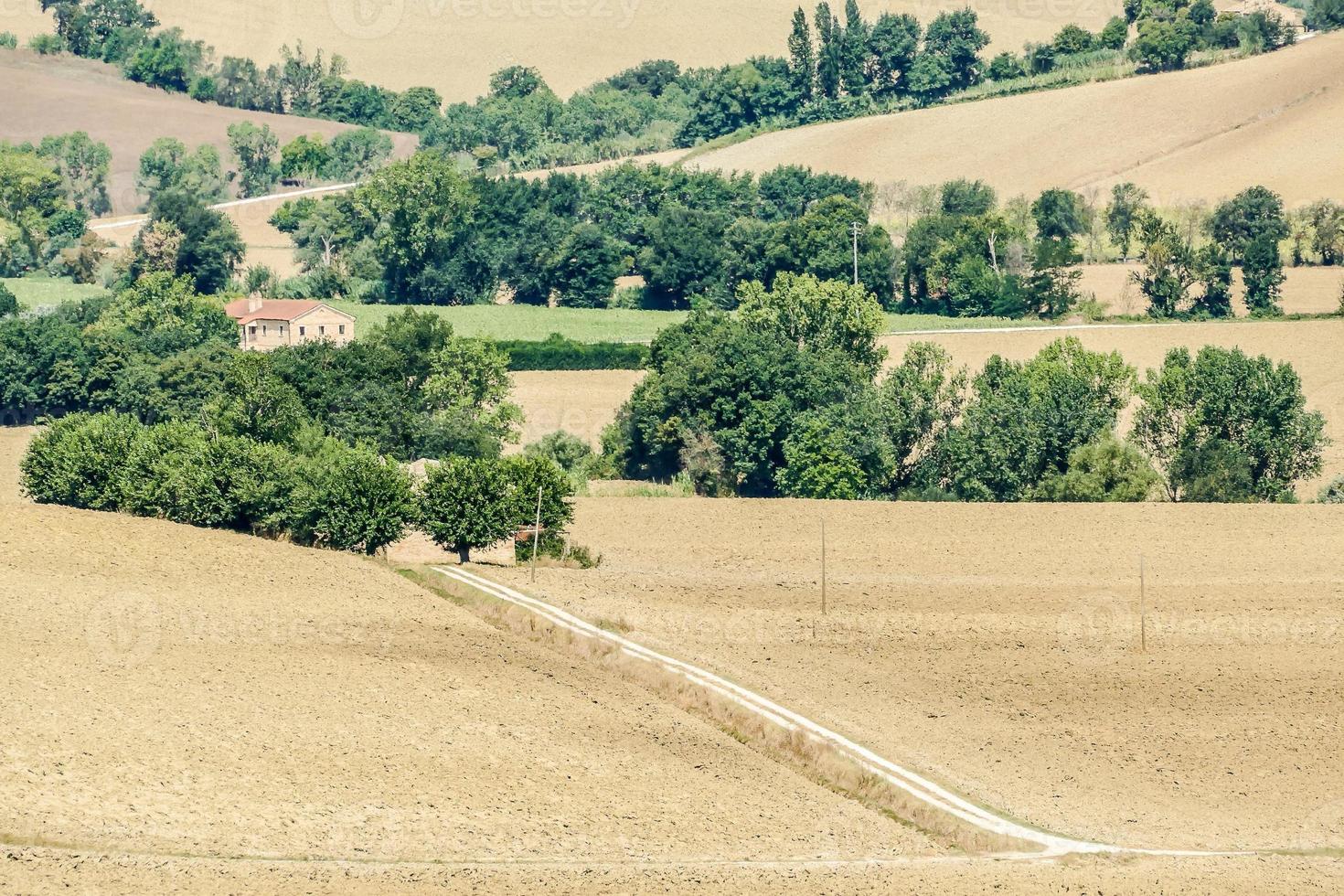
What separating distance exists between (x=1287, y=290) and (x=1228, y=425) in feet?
173

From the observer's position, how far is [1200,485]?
8694 centimetres

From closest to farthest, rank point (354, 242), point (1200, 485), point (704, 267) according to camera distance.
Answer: point (1200, 485)
point (704, 267)
point (354, 242)

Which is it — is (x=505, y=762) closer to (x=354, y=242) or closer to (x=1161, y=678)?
(x=1161, y=678)

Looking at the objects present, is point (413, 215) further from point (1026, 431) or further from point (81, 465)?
point (81, 465)

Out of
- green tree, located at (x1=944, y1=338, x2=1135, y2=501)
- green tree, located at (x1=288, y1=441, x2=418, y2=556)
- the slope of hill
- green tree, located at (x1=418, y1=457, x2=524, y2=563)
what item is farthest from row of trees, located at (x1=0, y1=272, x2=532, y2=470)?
the slope of hill

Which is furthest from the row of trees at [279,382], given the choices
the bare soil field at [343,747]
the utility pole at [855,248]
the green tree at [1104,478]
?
the utility pole at [855,248]

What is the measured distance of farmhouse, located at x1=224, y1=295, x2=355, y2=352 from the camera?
134500 millimetres

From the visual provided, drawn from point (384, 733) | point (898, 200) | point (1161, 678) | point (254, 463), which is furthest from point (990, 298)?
point (384, 733)

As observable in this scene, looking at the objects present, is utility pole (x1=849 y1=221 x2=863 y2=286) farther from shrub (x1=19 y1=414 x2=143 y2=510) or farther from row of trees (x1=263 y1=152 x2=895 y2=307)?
shrub (x1=19 y1=414 x2=143 y2=510)

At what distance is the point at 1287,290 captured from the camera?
140 metres

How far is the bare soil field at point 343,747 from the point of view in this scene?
131 feet

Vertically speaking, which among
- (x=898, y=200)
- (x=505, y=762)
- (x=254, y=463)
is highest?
(x=898, y=200)

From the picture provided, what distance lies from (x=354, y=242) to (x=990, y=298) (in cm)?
6128

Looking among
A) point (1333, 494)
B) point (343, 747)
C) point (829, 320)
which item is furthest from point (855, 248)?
point (343, 747)
